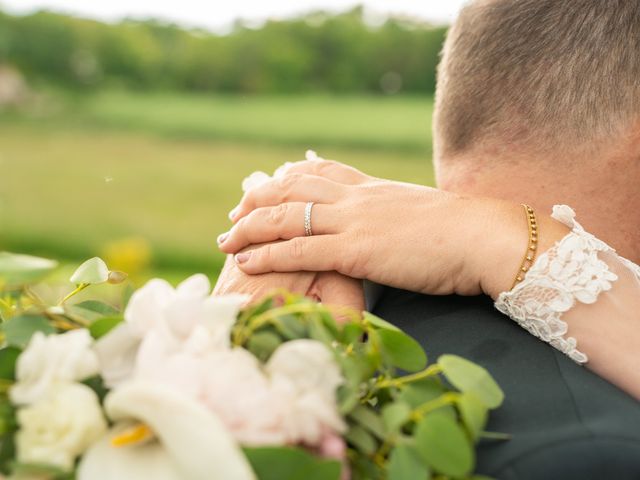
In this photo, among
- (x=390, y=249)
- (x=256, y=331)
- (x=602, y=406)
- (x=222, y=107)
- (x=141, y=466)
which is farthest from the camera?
(x=222, y=107)

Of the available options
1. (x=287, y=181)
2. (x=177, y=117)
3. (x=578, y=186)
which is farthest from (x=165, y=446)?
(x=177, y=117)

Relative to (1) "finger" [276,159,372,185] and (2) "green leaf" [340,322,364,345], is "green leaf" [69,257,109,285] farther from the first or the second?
(1) "finger" [276,159,372,185]

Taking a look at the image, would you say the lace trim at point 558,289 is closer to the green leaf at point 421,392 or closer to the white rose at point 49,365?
the green leaf at point 421,392

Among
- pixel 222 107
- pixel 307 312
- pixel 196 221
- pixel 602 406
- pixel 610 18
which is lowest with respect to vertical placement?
pixel 196 221

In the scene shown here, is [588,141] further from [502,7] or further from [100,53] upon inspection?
[100,53]

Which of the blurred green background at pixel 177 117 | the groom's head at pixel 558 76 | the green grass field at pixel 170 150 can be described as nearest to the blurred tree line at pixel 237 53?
the blurred green background at pixel 177 117

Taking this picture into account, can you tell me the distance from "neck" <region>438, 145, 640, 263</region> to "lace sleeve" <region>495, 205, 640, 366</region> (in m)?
0.17

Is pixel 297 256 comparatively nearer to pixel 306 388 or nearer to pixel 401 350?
pixel 401 350

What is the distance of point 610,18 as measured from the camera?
1.17m

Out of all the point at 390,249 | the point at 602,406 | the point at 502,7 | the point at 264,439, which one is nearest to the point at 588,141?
the point at 502,7

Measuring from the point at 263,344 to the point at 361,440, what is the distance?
0.12 meters

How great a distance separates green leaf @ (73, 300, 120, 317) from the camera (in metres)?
0.86

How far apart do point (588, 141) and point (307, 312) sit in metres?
0.63

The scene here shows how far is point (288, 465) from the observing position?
2.10 ft
